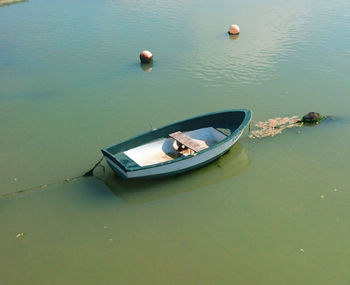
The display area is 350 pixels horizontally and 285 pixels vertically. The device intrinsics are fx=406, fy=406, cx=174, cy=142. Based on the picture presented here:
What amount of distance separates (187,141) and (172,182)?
4.84 feet

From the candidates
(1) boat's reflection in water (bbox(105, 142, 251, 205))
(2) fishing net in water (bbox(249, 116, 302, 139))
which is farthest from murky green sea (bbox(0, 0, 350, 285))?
(2) fishing net in water (bbox(249, 116, 302, 139))

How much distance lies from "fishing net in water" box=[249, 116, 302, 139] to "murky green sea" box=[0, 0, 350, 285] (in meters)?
0.36

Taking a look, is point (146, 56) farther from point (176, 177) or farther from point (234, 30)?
point (176, 177)

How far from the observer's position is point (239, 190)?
12422mm

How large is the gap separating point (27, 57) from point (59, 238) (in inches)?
582

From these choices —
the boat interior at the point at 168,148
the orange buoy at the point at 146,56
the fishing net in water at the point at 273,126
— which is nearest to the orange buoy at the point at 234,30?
the orange buoy at the point at 146,56

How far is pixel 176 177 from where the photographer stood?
12758 mm

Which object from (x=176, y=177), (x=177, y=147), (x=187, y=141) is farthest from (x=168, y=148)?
(x=176, y=177)

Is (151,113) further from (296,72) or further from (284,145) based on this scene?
(296,72)

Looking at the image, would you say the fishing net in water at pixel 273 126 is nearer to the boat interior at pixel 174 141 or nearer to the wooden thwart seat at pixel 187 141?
the boat interior at pixel 174 141

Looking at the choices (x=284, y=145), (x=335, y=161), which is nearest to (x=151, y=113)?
(x=284, y=145)

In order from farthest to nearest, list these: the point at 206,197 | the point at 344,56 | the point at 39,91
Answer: the point at 344,56, the point at 39,91, the point at 206,197

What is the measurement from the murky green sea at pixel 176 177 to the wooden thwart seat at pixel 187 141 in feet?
2.96

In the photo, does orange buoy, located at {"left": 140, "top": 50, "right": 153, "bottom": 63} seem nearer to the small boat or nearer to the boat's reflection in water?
the small boat
